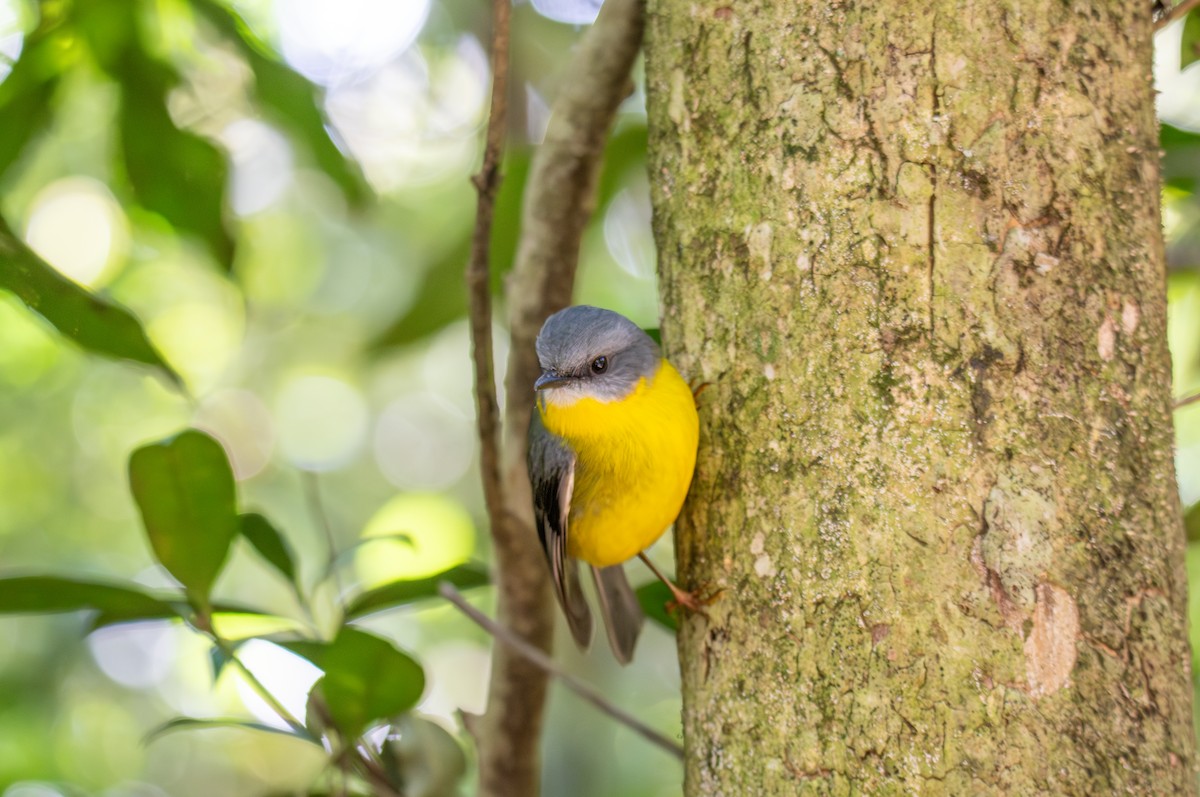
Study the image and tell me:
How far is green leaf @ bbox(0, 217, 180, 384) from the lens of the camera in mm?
1994

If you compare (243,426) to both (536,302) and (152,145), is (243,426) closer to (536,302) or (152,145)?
(152,145)

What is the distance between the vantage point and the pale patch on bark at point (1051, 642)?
1.59m

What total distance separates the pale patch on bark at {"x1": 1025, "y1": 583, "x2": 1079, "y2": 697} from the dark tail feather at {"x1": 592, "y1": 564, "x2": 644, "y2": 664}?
1.49m

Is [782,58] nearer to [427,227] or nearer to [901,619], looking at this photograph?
[901,619]

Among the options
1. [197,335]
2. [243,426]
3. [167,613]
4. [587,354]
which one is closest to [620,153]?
[587,354]

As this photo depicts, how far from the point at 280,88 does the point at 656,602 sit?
6.16 ft

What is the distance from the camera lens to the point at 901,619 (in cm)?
167

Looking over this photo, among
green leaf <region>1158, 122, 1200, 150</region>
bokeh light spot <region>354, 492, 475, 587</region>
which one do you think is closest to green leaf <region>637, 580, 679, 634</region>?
green leaf <region>1158, 122, 1200, 150</region>

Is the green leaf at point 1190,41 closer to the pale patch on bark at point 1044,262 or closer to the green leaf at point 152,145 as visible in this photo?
the pale patch on bark at point 1044,262

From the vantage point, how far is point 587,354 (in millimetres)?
2719

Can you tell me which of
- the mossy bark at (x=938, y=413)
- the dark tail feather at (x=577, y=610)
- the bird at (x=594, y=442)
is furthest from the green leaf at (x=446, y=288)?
the mossy bark at (x=938, y=413)

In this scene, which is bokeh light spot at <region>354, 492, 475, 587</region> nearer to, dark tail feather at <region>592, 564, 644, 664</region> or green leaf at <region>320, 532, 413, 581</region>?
dark tail feather at <region>592, 564, 644, 664</region>

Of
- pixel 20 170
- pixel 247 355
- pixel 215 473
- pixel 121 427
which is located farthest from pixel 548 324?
pixel 121 427

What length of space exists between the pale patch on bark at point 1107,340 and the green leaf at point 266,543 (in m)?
2.06
